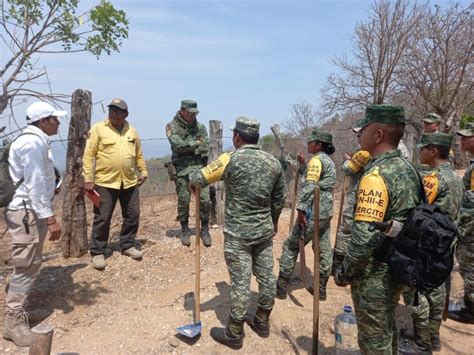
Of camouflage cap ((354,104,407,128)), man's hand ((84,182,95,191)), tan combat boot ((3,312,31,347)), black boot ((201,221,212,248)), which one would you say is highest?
camouflage cap ((354,104,407,128))

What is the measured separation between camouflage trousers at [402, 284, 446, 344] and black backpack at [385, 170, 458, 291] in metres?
1.22

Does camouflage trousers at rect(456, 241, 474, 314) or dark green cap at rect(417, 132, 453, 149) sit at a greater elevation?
dark green cap at rect(417, 132, 453, 149)

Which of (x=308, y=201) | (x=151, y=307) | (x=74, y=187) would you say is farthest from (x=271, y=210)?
(x=74, y=187)

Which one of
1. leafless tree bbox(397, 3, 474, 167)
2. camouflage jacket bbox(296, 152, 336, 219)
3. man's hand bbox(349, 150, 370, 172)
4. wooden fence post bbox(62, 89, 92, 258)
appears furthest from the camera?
leafless tree bbox(397, 3, 474, 167)

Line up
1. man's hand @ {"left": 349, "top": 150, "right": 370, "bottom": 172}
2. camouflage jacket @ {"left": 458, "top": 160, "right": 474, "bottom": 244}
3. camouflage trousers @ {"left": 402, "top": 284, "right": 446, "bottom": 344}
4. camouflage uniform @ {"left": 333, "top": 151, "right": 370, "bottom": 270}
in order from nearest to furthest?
camouflage trousers @ {"left": 402, "top": 284, "right": 446, "bottom": 344}
camouflage jacket @ {"left": 458, "top": 160, "right": 474, "bottom": 244}
man's hand @ {"left": 349, "top": 150, "right": 370, "bottom": 172}
camouflage uniform @ {"left": 333, "top": 151, "right": 370, "bottom": 270}

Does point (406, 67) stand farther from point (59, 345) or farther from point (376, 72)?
point (59, 345)

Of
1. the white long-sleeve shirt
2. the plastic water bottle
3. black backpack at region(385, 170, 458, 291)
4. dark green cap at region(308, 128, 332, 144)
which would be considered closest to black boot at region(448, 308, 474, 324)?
the plastic water bottle

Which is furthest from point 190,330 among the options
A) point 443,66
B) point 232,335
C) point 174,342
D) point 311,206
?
point 443,66

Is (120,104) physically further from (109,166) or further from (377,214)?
(377,214)

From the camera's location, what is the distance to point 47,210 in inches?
134

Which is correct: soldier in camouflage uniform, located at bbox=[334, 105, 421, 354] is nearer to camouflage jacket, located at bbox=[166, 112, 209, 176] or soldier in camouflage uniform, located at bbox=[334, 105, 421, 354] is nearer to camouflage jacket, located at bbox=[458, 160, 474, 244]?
camouflage jacket, located at bbox=[458, 160, 474, 244]

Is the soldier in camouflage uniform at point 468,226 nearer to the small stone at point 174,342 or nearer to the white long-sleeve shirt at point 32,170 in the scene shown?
the small stone at point 174,342

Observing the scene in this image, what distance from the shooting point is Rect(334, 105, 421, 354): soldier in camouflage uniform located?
234 centimetres

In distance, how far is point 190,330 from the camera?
3.72m
